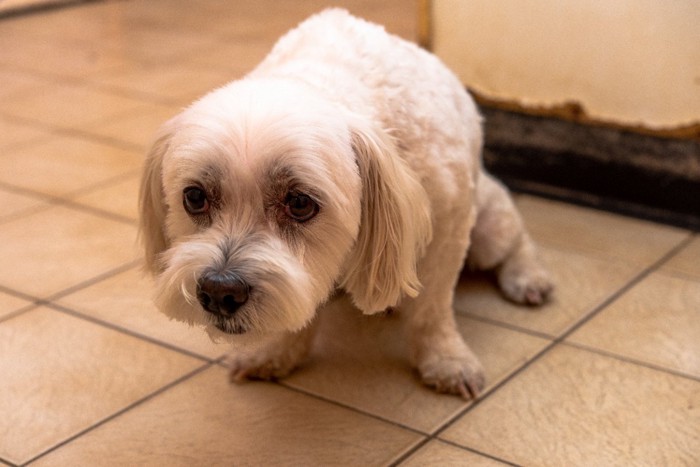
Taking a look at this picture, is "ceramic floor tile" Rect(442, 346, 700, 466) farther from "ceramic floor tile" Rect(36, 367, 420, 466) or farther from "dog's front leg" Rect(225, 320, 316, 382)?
"dog's front leg" Rect(225, 320, 316, 382)

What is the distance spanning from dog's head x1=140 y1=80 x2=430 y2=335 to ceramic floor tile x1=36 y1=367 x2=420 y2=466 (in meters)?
0.27

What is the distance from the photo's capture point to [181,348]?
2.10 metres

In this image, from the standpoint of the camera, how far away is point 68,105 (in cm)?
379

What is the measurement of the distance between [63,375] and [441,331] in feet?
2.54

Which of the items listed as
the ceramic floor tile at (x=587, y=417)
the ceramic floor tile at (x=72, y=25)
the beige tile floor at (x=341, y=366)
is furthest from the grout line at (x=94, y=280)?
the ceramic floor tile at (x=72, y=25)

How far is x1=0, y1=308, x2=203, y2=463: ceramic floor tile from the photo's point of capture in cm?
181

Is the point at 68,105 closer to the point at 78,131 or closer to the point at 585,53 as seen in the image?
the point at 78,131

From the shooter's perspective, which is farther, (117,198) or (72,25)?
(72,25)

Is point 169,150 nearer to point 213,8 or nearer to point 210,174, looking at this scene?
point 210,174

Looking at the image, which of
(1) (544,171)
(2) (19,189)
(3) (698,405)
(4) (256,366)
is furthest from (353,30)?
(2) (19,189)

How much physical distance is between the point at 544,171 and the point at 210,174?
5.21 ft

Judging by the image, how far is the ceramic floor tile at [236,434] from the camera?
67.9 inches

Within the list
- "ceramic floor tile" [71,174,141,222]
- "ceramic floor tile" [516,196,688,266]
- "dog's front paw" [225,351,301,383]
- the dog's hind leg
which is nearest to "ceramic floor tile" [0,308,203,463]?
"dog's front paw" [225,351,301,383]

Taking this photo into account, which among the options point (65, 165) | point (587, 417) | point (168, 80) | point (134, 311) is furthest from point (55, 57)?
point (587, 417)
